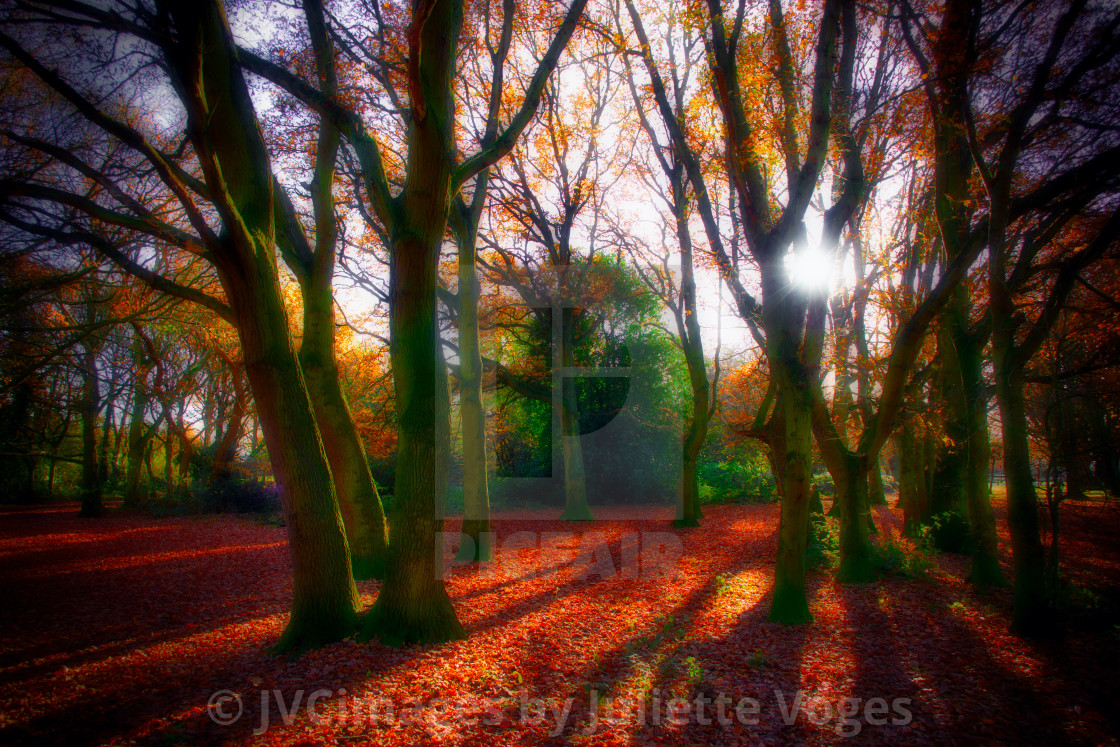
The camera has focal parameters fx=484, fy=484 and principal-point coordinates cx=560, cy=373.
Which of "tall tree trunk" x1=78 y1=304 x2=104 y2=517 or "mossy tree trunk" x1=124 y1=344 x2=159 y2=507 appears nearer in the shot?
"tall tree trunk" x1=78 y1=304 x2=104 y2=517

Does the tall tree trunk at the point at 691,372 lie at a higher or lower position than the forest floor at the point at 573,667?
higher

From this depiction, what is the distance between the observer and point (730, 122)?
5781mm

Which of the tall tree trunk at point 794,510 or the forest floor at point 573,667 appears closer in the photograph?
the forest floor at point 573,667

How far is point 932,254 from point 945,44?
4.87m

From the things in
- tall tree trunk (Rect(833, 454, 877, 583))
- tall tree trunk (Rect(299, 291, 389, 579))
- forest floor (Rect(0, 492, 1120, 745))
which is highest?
tall tree trunk (Rect(299, 291, 389, 579))

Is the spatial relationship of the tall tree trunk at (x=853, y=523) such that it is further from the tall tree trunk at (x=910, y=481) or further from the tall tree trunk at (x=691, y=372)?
the tall tree trunk at (x=691, y=372)

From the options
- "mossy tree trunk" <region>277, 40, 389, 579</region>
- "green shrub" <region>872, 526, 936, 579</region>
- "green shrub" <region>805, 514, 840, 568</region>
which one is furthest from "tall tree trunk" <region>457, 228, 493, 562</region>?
"green shrub" <region>872, 526, 936, 579</region>

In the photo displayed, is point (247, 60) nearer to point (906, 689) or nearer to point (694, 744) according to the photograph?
point (694, 744)

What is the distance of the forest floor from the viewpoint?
11.3 ft

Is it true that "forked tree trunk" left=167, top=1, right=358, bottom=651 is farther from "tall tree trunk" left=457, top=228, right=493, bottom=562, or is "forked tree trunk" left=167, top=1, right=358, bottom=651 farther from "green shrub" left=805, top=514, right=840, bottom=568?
"green shrub" left=805, top=514, right=840, bottom=568

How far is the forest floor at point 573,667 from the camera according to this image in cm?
346

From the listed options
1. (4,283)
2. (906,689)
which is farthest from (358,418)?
(906,689)

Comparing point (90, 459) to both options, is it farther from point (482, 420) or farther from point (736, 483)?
point (736, 483)

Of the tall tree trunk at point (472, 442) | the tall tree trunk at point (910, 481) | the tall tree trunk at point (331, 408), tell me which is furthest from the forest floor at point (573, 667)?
the tall tree trunk at point (910, 481)
